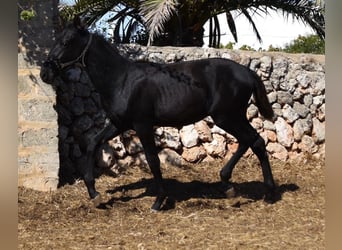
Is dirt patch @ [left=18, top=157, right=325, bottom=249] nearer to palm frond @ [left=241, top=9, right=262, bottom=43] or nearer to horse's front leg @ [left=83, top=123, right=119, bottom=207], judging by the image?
horse's front leg @ [left=83, top=123, right=119, bottom=207]

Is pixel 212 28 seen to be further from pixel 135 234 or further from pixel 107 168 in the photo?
pixel 135 234

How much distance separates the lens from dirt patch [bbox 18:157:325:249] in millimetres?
4375

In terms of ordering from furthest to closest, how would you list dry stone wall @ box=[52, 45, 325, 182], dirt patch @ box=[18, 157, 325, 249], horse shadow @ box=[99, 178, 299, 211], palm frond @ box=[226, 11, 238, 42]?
palm frond @ box=[226, 11, 238, 42] < dry stone wall @ box=[52, 45, 325, 182] < horse shadow @ box=[99, 178, 299, 211] < dirt patch @ box=[18, 157, 325, 249]

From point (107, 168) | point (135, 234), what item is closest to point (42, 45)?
point (107, 168)

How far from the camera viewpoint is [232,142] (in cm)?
768

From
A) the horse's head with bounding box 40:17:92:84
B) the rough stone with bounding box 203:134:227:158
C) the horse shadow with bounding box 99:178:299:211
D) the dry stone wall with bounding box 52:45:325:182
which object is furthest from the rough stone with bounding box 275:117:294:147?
the horse's head with bounding box 40:17:92:84

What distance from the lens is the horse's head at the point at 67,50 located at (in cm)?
518

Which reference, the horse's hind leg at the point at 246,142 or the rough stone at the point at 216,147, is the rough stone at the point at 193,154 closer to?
the rough stone at the point at 216,147

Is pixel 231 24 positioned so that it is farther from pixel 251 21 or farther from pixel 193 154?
pixel 193 154

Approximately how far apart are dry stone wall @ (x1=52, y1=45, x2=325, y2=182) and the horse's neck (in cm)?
150

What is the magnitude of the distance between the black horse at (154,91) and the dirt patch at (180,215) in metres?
0.34

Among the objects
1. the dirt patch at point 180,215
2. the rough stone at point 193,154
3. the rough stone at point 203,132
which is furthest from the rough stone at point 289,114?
the rough stone at point 193,154

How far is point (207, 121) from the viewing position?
764cm
